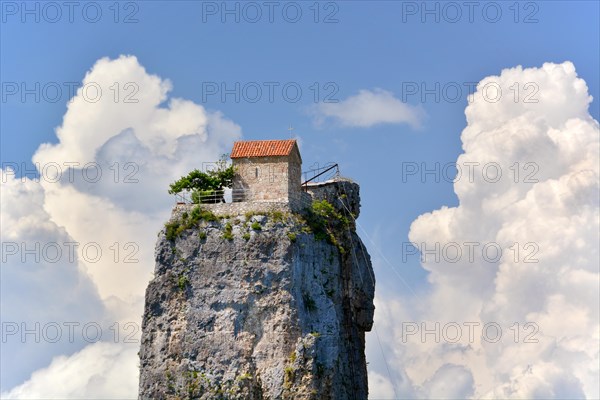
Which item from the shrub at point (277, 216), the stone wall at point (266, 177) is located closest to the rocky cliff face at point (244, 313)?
the shrub at point (277, 216)

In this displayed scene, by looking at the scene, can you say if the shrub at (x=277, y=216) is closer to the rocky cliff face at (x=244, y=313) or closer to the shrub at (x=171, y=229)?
the rocky cliff face at (x=244, y=313)

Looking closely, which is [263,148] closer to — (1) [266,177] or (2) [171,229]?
(1) [266,177]

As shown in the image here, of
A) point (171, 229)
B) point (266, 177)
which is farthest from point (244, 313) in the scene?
point (266, 177)

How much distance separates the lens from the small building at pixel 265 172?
76438 millimetres

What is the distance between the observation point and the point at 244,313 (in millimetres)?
72562

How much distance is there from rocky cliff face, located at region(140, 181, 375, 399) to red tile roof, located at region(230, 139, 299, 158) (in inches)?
171

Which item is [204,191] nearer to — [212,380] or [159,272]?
[159,272]

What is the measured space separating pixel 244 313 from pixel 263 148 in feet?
36.6

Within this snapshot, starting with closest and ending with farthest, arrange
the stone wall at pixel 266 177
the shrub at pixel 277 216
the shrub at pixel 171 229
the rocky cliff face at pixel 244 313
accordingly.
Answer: the rocky cliff face at pixel 244 313 < the shrub at pixel 277 216 < the shrub at pixel 171 229 < the stone wall at pixel 266 177

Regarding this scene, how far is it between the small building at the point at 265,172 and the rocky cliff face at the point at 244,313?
1971 mm

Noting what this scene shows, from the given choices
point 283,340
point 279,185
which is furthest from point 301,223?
point 283,340

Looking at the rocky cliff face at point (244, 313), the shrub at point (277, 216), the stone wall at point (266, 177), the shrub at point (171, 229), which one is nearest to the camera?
the rocky cliff face at point (244, 313)

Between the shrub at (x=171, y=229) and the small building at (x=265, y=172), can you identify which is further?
the small building at (x=265, y=172)

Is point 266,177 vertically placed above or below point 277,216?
above
